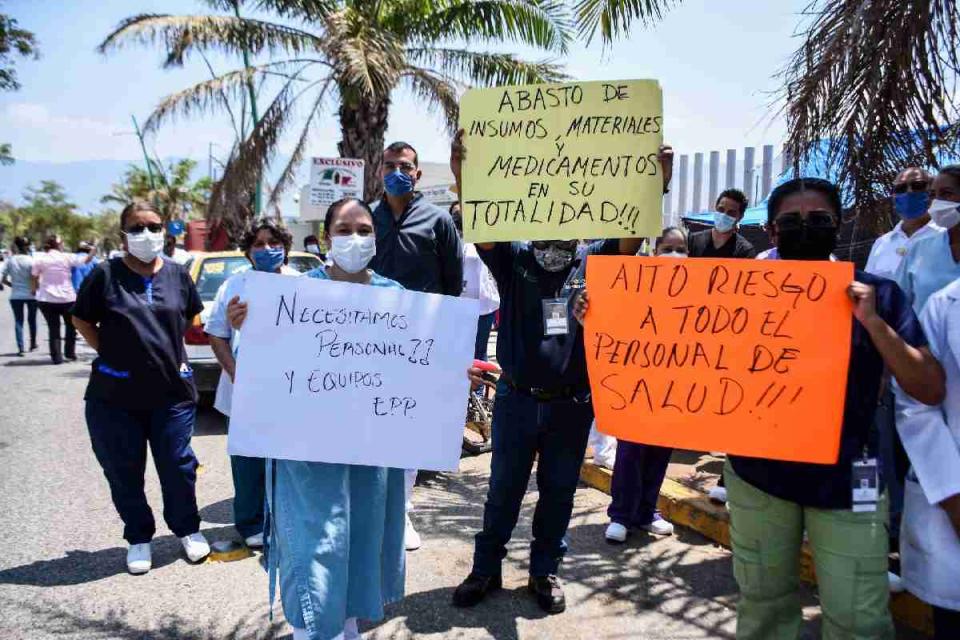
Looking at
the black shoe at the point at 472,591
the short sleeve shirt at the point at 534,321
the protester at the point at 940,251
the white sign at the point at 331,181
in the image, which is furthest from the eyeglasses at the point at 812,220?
the white sign at the point at 331,181

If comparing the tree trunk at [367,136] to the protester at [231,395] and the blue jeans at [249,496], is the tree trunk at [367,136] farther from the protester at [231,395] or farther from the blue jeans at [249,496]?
the blue jeans at [249,496]

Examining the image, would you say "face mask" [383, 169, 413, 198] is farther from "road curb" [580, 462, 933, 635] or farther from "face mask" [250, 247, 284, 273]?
"road curb" [580, 462, 933, 635]

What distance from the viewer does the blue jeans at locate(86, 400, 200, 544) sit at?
3.74 m

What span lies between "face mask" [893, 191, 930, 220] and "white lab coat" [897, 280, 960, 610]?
1.83m

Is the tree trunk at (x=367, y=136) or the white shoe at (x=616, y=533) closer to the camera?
the white shoe at (x=616, y=533)

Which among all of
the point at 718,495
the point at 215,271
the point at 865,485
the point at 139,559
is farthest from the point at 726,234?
the point at 215,271

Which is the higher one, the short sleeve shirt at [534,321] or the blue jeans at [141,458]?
the short sleeve shirt at [534,321]

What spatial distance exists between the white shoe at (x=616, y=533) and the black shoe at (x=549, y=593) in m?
0.79

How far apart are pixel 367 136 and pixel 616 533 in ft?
→ 28.6

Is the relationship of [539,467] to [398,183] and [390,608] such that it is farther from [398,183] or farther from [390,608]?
[398,183]

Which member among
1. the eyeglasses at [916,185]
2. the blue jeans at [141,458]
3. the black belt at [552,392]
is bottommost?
the blue jeans at [141,458]

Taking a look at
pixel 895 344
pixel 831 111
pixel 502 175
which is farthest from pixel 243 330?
pixel 831 111

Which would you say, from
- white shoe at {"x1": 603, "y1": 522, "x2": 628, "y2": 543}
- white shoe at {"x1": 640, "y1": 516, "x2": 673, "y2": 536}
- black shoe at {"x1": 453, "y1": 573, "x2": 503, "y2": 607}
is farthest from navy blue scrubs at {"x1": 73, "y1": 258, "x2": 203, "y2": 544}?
white shoe at {"x1": 640, "y1": 516, "x2": 673, "y2": 536}

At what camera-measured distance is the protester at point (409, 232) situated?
378 cm
